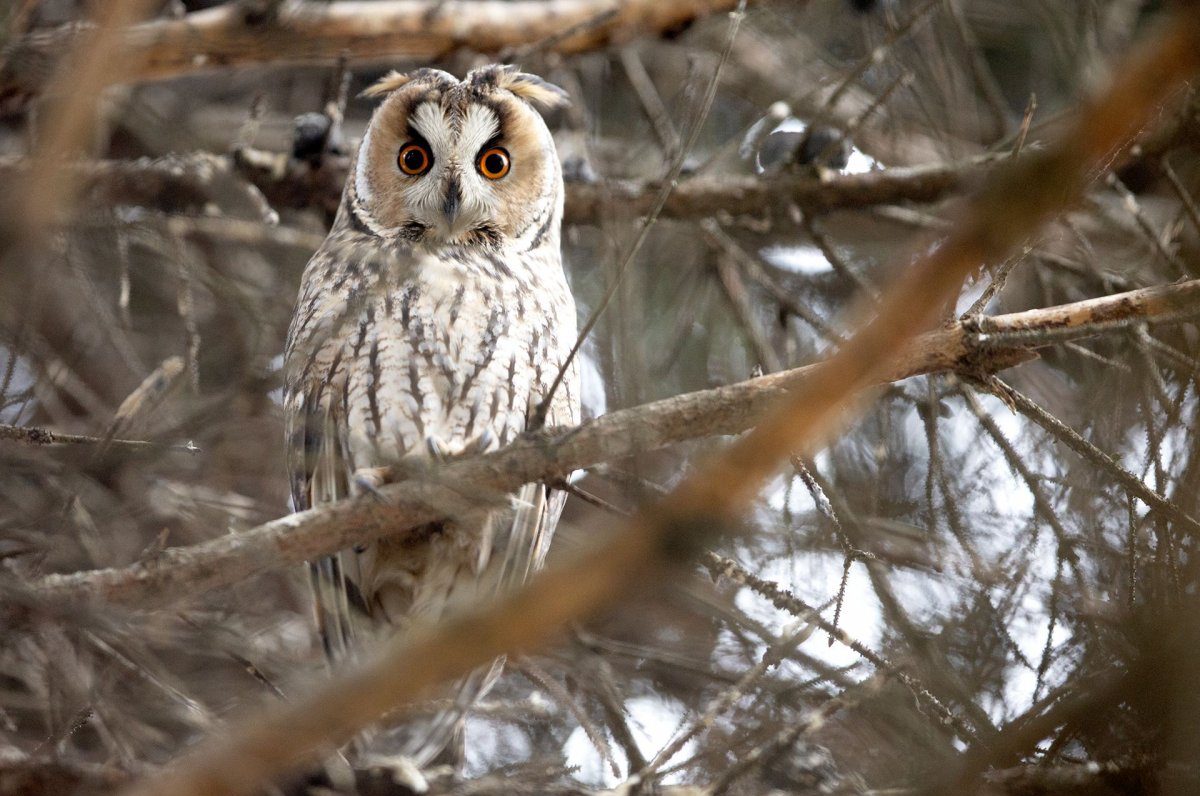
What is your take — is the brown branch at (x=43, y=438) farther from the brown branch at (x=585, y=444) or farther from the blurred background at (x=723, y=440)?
the brown branch at (x=585, y=444)

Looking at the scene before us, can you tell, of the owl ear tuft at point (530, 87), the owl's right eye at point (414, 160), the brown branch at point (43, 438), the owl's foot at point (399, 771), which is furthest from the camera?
the owl ear tuft at point (530, 87)

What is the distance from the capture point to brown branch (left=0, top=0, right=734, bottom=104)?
2.63 metres

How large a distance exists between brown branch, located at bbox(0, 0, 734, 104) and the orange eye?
0.43 meters

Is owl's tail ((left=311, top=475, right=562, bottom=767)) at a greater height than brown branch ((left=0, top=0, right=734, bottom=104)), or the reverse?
brown branch ((left=0, top=0, right=734, bottom=104))

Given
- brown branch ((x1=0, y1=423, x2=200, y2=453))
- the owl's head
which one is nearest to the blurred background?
brown branch ((x1=0, y1=423, x2=200, y2=453))

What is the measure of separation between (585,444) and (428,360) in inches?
29.2

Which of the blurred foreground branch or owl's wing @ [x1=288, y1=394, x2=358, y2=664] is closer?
owl's wing @ [x1=288, y1=394, x2=358, y2=664]

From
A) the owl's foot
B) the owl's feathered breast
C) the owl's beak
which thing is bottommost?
the owl's foot

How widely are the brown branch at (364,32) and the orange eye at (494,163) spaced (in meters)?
0.43

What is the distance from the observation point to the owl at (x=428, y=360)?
2414mm

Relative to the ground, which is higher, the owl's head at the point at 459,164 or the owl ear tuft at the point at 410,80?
the owl ear tuft at the point at 410,80

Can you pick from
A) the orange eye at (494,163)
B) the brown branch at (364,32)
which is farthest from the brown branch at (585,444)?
the brown branch at (364,32)

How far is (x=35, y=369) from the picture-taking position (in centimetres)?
177

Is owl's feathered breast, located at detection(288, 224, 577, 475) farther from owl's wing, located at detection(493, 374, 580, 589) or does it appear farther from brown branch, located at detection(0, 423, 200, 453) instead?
brown branch, located at detection(0, 423, 200, 453)
